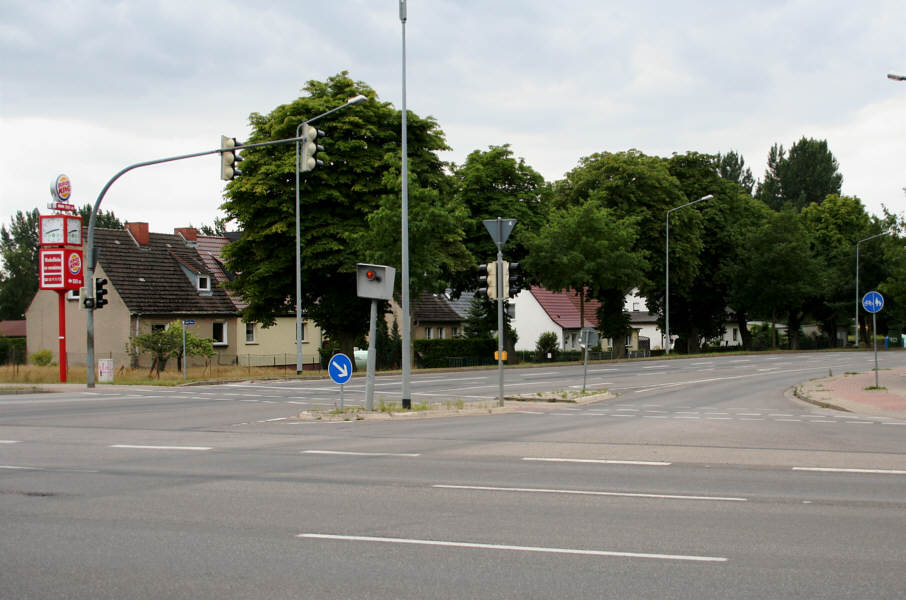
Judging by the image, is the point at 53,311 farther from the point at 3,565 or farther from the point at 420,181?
the point at 3,565

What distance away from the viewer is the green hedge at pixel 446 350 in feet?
183

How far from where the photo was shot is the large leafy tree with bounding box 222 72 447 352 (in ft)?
141

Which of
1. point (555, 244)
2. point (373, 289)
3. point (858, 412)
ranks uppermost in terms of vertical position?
point (555, 244)

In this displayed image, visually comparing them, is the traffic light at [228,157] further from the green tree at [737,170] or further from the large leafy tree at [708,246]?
the green tree at [737,170]

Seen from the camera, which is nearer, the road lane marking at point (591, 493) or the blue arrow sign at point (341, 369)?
the road lane marking at point (591, 493)

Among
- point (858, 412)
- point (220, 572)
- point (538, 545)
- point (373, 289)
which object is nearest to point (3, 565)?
point (220, 572)

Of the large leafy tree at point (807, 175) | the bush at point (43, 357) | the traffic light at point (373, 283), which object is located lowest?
the bush at point (43, 357)

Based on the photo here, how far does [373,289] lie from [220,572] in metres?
13.3

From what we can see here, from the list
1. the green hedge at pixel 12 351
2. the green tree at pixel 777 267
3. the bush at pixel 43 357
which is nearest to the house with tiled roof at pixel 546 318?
the green tree at pixel 777 267

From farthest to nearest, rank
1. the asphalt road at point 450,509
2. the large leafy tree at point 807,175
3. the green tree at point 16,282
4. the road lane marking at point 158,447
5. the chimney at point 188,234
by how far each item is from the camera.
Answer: the large leafy tree at point 807,175 < the green tree at point 16,282 < the chimney at point 188,234 < the road lane marking at point 158,447 < the asphalt road at point 450,509

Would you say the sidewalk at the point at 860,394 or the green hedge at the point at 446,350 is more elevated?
the green hedge at the point at 446,350

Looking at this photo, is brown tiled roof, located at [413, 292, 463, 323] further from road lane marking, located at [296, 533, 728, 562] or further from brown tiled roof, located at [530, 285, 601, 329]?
road lane marking, located at [296, 533, 728, 562]

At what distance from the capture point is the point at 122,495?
900 centimetres

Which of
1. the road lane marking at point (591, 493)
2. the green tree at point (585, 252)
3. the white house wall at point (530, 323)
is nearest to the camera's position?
the road lane marking at point (591, 493)
